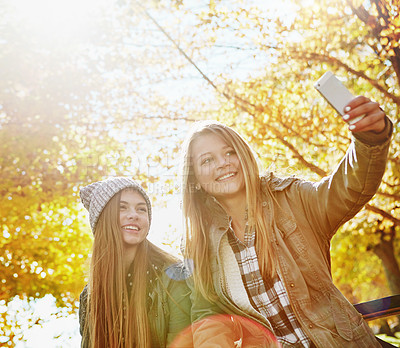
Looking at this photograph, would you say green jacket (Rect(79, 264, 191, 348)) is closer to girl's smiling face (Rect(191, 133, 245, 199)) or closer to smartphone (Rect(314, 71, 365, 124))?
girl's smiling face (Rect(191, 133, 245, 199))

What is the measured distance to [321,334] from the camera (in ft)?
6.77

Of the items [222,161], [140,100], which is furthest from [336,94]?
[140,100]

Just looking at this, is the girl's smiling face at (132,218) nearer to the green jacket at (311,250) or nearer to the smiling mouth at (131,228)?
the smiling mouth at (131,228)

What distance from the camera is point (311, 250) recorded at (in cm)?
226

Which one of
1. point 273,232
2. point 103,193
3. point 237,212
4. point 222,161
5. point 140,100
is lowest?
point 273,232

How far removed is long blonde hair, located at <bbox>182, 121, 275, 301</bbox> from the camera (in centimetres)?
241

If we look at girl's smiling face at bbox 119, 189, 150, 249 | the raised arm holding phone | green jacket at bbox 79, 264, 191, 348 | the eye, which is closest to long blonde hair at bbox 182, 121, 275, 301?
the raised arm holding phone

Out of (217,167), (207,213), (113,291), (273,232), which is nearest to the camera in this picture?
(273,232)

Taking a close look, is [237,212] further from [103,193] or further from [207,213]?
[103,193]

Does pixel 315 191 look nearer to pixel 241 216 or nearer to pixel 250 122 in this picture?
pixel 241 216

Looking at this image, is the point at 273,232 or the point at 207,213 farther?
the point at 207,213

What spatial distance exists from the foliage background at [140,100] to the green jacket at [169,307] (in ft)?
3.83

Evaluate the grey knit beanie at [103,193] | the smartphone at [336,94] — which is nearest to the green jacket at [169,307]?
the grey knit beanie at [103,193]

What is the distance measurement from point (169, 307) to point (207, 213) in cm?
78
